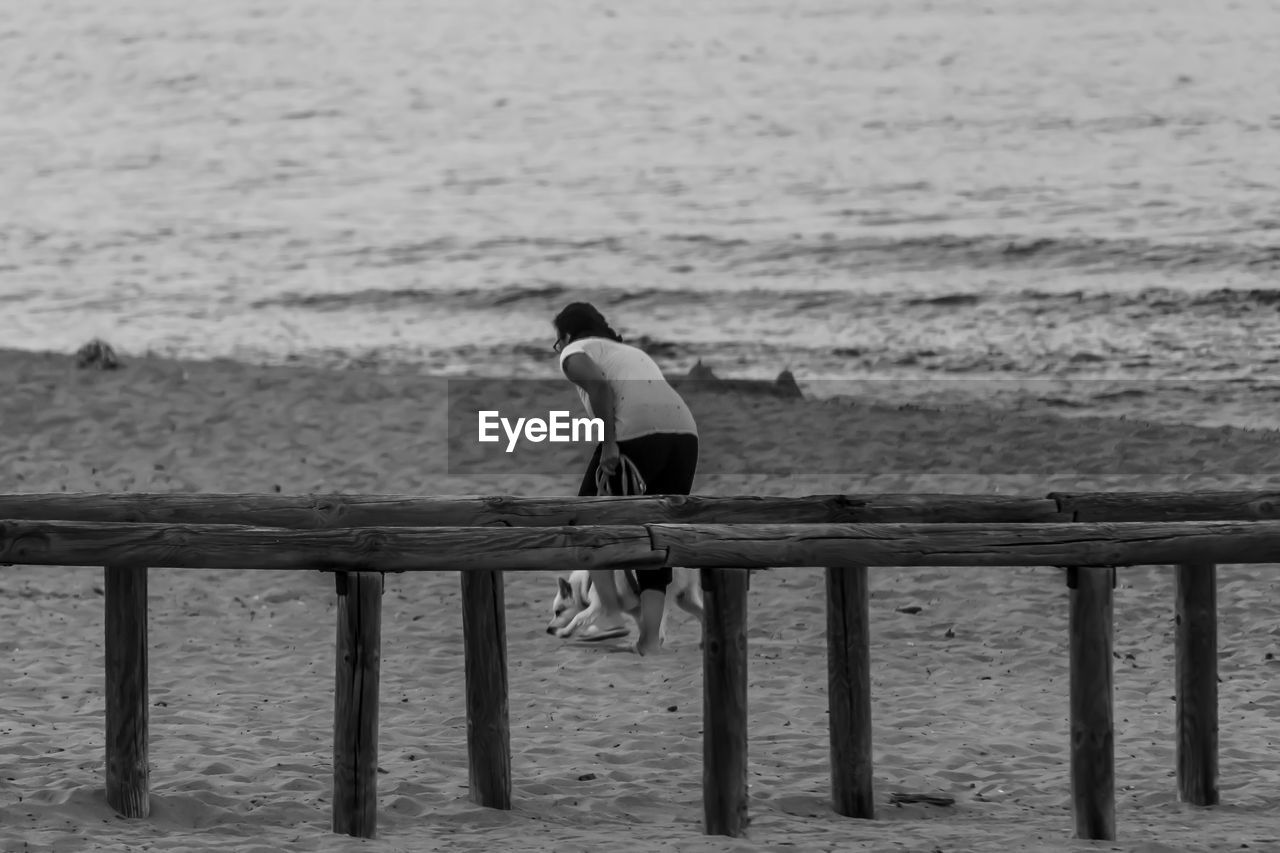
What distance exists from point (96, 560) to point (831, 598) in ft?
7.96

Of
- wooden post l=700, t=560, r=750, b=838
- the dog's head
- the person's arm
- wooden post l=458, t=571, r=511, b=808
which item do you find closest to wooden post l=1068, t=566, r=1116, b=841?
wooden post l=700, t=560, r=750, b=838

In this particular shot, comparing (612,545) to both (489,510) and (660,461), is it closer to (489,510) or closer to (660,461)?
(489,510)

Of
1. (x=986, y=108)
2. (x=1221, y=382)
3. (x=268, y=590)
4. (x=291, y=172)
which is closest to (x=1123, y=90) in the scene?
(x=986, y=108)

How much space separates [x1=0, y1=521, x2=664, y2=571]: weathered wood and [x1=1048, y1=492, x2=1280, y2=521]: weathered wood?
5.83ft

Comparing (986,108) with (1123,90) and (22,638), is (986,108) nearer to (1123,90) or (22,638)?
(1123,90)

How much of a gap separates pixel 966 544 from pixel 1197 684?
4.16ft

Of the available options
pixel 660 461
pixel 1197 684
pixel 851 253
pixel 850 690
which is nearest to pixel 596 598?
pixel 660 461

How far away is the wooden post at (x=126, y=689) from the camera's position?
17.3ft

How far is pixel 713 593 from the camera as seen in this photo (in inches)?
201

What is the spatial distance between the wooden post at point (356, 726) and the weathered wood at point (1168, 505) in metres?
2.50

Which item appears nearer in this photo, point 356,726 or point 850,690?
point 356,726

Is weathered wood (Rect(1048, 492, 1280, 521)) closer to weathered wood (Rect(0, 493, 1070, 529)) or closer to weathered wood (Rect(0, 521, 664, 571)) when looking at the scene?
weathered wood (Rect(0, 493, 1070, 529))

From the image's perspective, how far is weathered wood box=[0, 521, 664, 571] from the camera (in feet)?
16.0

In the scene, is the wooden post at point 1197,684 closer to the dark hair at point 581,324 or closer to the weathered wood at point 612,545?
the weathered wood at point 612,545
